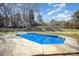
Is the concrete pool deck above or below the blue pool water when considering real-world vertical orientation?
below

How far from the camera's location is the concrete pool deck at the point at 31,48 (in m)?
1.66

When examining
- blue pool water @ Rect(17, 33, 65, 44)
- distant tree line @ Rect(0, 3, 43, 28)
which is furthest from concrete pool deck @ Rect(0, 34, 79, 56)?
distant tree line @ Rect(0, 3, 43, 28)

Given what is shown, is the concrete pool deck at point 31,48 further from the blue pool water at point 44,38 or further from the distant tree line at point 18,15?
the distant tree line at point 18,15

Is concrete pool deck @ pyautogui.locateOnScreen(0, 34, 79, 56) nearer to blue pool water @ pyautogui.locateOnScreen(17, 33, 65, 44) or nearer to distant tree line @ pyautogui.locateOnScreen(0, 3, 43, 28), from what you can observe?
blue pool water @ pyautogui.locateOnScreen(17, 33, 65, 44)

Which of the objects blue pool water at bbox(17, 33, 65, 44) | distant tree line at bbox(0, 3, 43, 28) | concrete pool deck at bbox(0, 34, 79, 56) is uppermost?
distant tree line at bbox(0, 3, 43, 28)

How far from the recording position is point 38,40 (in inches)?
65.8

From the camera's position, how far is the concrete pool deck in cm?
166

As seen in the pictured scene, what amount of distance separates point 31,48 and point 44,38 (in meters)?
0.15

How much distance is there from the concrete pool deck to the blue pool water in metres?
0.03

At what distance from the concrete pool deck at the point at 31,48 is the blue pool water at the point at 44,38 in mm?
27

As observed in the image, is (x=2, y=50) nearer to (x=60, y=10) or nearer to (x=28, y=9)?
(x=28, y=9)

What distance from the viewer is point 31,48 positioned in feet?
5.45

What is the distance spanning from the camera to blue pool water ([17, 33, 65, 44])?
1664mm

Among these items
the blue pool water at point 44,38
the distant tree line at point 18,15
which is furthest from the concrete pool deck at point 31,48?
the distant tree line at point 18,15
